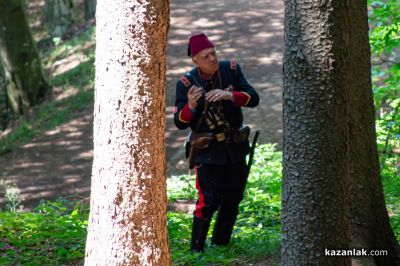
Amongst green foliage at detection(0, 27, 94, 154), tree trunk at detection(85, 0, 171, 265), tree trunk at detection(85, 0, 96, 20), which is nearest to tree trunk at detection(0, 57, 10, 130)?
green foliage at detection(0, 27, 94, 154)

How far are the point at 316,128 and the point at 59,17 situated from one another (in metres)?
20.7

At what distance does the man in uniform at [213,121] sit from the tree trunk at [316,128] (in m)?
1.78

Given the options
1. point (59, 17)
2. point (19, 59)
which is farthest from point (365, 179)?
point (59, 17)

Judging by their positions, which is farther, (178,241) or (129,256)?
(178,241)

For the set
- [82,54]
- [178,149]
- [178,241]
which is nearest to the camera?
[178,241]

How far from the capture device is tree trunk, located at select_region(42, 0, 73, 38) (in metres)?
24.0

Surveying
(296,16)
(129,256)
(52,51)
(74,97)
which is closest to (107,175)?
(129,256)

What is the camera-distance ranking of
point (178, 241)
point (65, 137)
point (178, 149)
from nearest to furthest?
point (178, 241), point (178, 149), point (65, 137)

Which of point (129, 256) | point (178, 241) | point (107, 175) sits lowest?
point (178, 241)

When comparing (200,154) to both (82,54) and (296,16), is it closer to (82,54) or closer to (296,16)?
(296,16)

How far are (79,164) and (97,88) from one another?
34.8 feet

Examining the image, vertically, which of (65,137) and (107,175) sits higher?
(107,175)

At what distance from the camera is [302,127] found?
4.57 metres

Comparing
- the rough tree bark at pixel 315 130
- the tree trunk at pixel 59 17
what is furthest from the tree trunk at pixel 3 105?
the rough tree bark at pixel 315 130
